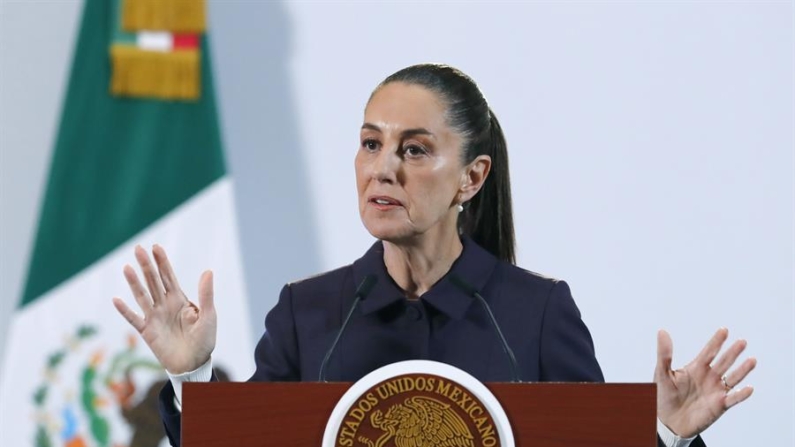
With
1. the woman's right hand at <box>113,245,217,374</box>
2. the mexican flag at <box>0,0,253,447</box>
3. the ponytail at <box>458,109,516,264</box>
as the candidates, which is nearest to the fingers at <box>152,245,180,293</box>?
the woman's right hand at <box>113,245,217,374</box>

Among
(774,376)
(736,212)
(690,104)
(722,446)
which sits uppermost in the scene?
(690,104)

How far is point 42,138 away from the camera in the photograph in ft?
12.0

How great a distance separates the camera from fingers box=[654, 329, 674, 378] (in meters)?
1.64

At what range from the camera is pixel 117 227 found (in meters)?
3.51

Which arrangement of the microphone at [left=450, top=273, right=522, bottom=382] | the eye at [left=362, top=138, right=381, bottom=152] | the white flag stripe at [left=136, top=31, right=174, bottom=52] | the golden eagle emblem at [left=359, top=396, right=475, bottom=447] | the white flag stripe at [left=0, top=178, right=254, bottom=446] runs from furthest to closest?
the white flag stripe at [left=136, top=31, right=174, bottom=52]
the white flag stripe at [left=0, top=178, right=254, bottom=446]
the eye at [left=362, top=138, right=381, bottom=152]
the microphone at [left=450, top=273, right=522, bottom=382]
the golden eagle emblem at [left=359, top=396, right=475, bottom=447]

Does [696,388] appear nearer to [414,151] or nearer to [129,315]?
[414,151]

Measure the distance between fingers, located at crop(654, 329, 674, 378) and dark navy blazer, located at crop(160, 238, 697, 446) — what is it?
18 centimetres

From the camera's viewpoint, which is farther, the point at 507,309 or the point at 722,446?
the point at 722,446

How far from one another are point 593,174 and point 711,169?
1.23 feet

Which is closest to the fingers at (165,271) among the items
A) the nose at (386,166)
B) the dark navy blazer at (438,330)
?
the dark navy blazer at (438,330)

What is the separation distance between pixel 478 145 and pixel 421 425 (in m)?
0.75

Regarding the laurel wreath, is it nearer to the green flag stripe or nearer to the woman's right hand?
the green flag stripe

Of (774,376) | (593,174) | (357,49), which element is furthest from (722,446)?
(357,49)

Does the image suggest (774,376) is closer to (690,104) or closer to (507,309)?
(690,104)
